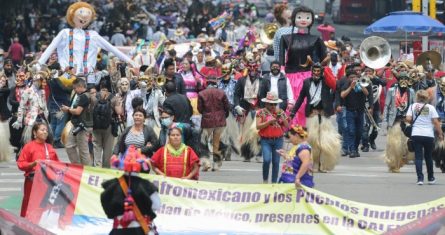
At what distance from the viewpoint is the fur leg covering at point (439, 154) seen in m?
24.2

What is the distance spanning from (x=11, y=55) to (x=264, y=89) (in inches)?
920

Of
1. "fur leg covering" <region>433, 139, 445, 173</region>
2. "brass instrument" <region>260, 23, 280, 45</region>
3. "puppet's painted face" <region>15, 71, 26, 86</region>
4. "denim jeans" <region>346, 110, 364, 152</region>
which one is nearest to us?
"fur leg covering" <region>433, 139, 445, 173</region>

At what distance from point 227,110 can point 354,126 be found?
3.77 m

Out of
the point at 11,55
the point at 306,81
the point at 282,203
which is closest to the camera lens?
the point at 282,203

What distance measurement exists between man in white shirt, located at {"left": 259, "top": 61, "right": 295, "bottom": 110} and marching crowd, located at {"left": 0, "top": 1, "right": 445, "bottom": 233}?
0.07 ft

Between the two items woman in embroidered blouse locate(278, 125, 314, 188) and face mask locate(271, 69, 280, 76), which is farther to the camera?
face mask locate(271, 69, 280, 76)

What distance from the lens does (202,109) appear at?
24.1 meters

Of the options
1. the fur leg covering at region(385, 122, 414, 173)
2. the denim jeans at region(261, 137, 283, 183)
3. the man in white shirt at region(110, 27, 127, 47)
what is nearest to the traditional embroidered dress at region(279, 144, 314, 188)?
the denim jeans at region(261, 137, 283, 183)

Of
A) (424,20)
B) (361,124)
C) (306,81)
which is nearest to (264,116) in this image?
(306,81)

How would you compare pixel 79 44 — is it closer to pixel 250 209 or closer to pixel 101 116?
pixel 101 116

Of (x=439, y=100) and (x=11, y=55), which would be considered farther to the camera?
(x=11, y=55)

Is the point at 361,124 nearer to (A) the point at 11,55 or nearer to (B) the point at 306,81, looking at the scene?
(B) the point at 306,81

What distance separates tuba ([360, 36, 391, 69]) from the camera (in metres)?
31.5

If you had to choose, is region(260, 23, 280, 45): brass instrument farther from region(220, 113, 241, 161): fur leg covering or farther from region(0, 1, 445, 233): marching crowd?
region(220, 113, 241, 161): fur leg covering
